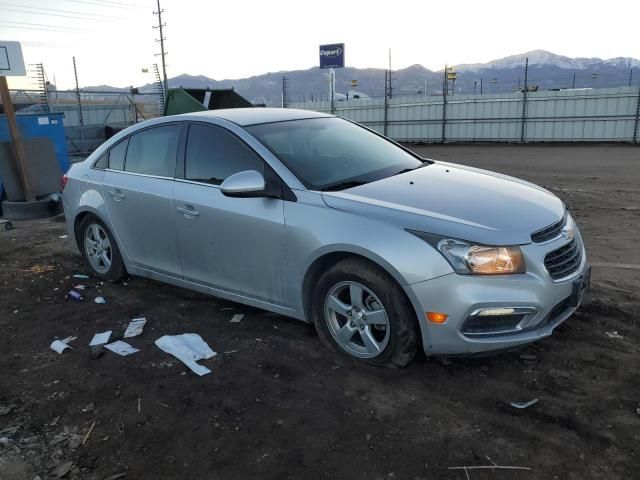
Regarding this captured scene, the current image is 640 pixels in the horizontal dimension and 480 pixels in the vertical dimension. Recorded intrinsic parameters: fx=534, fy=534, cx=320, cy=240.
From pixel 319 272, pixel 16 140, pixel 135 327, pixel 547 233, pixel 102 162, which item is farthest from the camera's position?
pixel 16 140

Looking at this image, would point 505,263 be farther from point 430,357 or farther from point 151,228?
point 151,228

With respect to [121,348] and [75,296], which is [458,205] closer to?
[121,348]

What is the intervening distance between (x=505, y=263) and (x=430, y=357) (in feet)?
2.91

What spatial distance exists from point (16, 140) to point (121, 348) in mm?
6022

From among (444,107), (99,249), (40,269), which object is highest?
(444,107)

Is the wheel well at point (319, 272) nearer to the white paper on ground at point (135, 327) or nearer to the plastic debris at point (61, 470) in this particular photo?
the white paper on ground at point (135, 327)

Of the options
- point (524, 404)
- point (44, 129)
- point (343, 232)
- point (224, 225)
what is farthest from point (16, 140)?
point (524, 404)

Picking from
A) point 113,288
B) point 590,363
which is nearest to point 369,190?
point 590,363

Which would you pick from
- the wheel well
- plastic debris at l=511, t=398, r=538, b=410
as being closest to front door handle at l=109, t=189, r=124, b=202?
the wheel well

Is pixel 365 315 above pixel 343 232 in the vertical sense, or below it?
below

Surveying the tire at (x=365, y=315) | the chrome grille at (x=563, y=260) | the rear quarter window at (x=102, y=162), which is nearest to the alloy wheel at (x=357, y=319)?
the tire at (x=365, y=315)

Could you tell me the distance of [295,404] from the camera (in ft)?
10.3

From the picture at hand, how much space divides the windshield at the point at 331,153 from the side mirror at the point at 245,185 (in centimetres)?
26

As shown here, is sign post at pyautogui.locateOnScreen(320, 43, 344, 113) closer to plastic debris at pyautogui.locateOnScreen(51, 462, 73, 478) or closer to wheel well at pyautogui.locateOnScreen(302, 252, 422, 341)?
wheel well at pyautogui.locateOnScreen(302, 252, 422, 341)
